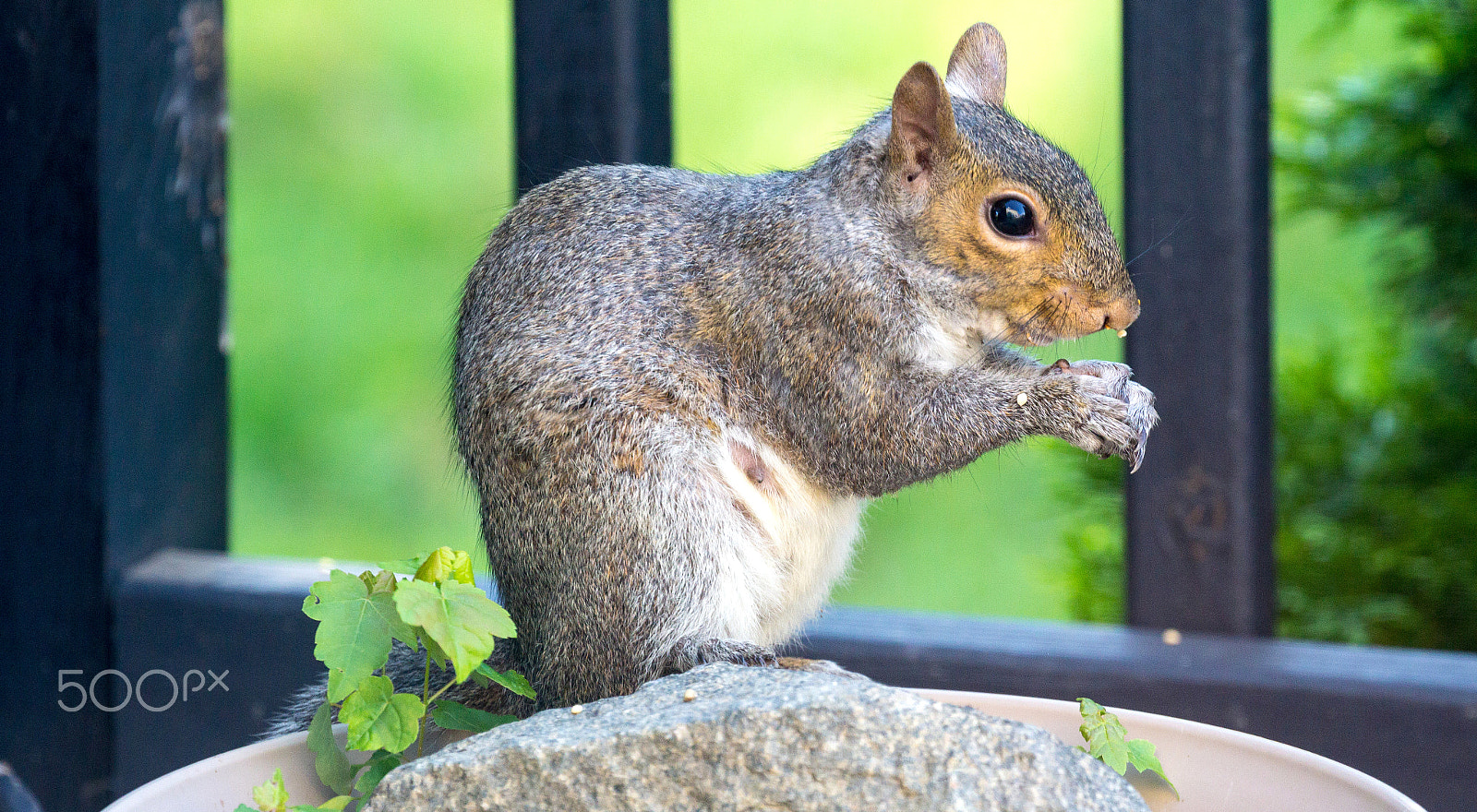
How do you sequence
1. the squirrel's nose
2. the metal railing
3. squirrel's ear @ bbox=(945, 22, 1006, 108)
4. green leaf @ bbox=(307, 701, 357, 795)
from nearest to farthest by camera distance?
green leaf @ bbox=(307, 701, 357, 795), the squirrel's nose, squirrel's ear @ bbox=(945, 22, 1006, 108), the metal railing

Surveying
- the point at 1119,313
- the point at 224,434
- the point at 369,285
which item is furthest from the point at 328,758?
the point at 369,285

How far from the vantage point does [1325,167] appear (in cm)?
194

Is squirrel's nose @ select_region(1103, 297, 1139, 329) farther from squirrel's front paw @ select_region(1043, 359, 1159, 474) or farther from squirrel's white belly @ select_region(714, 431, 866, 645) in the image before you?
squirrel's white belly @ select_region(714, 431, 866, 645)

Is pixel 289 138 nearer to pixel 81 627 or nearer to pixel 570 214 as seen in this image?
pixel 81 627

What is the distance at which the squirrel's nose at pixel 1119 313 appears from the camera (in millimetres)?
990

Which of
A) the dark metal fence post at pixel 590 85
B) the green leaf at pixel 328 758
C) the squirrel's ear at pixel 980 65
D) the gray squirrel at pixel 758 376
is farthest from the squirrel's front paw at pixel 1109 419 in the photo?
the dark metal fence post at pixel 590 85

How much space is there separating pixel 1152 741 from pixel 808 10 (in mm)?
2226

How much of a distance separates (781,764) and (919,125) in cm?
50

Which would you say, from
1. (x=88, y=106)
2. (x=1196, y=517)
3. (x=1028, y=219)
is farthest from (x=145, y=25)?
(x=1196, y=517)

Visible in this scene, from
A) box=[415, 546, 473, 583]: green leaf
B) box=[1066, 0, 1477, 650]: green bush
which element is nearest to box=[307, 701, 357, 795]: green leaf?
box=[415, 546, 473, 583]: green leaf

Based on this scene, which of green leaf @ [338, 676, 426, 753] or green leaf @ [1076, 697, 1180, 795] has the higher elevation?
green leaf @ [338, 676, 426, 753]

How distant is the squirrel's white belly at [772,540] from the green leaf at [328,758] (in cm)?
28

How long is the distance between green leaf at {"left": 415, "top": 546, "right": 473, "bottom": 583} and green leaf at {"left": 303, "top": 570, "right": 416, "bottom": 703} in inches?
1.1

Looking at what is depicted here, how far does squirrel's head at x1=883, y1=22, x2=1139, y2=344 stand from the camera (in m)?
0.98
